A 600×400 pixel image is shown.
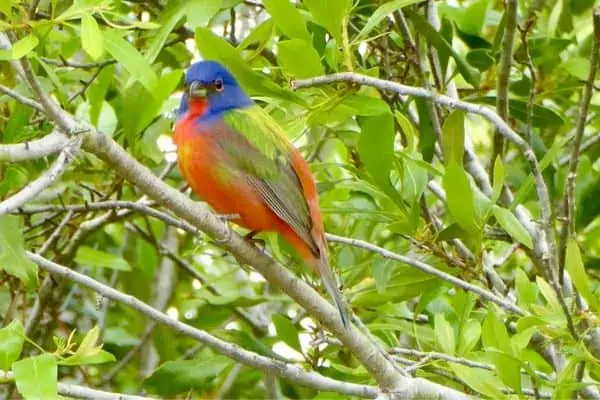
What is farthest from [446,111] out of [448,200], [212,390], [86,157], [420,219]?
[212,390]

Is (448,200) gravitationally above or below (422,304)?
above

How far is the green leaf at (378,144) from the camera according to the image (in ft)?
12.1

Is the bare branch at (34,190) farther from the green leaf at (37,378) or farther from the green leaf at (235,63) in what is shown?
the green leaf at (235,63)

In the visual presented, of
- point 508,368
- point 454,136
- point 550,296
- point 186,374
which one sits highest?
point 454,136

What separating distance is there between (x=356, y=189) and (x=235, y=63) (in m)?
0.69

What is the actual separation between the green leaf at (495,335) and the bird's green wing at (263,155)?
864 millimetres

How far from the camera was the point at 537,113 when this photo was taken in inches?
172

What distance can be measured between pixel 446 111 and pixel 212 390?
1.61m

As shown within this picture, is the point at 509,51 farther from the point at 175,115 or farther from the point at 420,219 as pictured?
the point at 175,115

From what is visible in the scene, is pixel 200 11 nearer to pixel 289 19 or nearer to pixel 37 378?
pixel 289 19

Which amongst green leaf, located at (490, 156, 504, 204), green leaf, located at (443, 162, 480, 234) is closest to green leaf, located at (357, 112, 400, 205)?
A: green leaf, located at (443, 162, 480, 234)

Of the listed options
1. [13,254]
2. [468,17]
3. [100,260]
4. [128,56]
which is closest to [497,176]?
[468,17]

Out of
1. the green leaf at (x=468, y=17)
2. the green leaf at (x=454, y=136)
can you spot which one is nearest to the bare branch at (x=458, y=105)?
the green leaf at (x=454, y=136)

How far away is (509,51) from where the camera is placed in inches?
147
